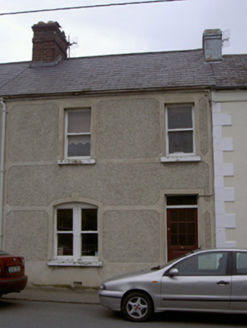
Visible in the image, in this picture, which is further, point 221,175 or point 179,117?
point 179,117

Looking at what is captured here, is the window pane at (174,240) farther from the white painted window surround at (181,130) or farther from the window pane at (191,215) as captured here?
the white painted window surround at (181,130)

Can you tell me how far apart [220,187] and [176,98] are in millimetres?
2882

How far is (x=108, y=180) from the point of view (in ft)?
39.2

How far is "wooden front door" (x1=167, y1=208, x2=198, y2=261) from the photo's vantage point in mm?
11562

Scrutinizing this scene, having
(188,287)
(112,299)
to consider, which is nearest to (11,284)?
(112,299)

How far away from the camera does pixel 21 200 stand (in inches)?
484

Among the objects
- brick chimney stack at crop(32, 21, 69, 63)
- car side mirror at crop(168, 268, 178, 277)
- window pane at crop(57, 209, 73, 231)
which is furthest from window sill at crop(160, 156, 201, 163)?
brick chimney stack at crop(32, 21, 69, 63)

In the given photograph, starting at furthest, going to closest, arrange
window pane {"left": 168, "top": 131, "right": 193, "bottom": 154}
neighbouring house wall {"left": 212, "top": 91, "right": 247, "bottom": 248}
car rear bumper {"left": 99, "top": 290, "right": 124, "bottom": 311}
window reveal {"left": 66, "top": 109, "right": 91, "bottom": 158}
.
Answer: window reveal {"left": 66, "top": 109, "right": 91, "bottom": 158}
window pane {"left": 168, "top": 131, "right": 193, "bottom": 154}
neighbouring house wall {"left": 212, "top": 91, "right": 247, "bottom": 248}
car rear bumper {"left": 99, "top": 290, "right": 124, "bottom": 311}

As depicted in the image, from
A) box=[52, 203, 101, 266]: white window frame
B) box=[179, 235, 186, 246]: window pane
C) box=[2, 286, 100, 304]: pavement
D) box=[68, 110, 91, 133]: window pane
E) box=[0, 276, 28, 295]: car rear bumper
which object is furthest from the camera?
box=[68, 110, 91, 133]: window pane

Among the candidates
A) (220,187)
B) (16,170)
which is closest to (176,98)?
(220,187)

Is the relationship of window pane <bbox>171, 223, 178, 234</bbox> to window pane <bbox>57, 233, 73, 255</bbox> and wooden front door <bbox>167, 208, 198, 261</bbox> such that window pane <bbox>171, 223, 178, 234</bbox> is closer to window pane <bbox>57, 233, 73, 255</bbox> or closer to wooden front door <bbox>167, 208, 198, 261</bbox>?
wooden front door <bbox>167, 208, 198, 261</bbox>

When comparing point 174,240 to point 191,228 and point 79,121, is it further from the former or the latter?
point 79,121

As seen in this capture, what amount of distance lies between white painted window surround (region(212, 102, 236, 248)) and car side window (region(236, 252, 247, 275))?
10.8 ft

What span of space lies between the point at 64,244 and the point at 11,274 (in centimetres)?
321
